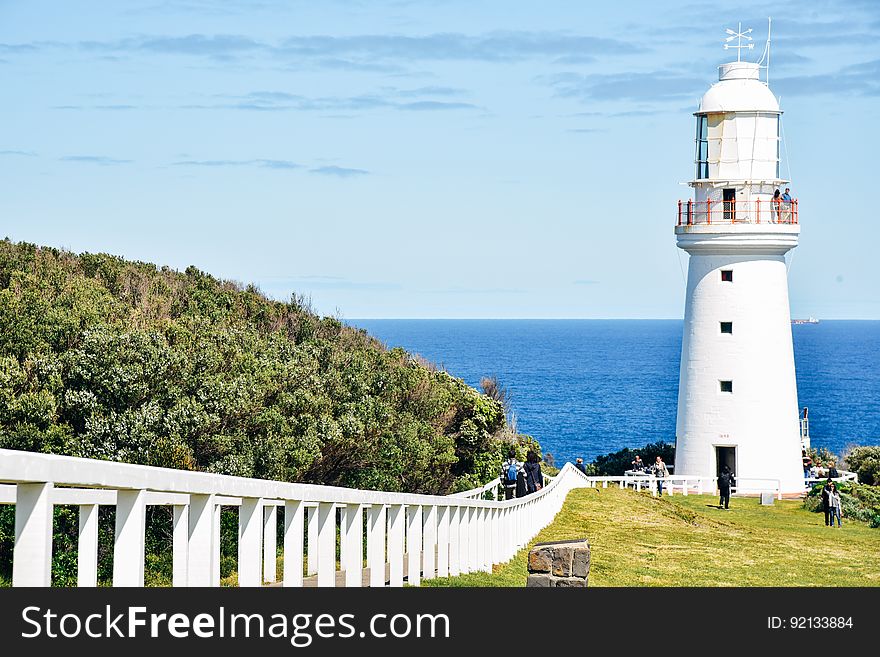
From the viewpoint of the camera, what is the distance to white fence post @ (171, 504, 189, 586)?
17.4 feet

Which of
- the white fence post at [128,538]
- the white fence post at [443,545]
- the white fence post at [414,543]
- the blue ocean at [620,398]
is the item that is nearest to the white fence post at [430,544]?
the white fence post at [443,545]

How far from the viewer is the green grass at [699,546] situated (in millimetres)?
16734

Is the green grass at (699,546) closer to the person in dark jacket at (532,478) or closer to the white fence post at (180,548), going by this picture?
the person in dark jacket at (532,478)

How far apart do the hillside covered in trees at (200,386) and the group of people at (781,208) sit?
47.2 feet

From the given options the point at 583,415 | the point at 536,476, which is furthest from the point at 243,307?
the point at 583,415

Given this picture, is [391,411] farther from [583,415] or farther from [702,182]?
[583,415]

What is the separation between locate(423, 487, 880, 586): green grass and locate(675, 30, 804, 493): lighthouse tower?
5.91 metres

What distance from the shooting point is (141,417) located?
17.9 m

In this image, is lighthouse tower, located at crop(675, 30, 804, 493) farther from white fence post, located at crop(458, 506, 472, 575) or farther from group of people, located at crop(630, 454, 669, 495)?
white fence post, located at crop(458, 506, 472, 575)

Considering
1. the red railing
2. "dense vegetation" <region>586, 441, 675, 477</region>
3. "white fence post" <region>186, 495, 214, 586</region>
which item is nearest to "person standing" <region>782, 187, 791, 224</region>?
the red railing

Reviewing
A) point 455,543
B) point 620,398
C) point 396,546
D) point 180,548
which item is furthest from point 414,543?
point 620,398

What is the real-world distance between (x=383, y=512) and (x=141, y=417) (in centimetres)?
934

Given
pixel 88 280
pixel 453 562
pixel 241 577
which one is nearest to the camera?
pixel 241 577

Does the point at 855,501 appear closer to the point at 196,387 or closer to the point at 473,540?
the point at 196,387
